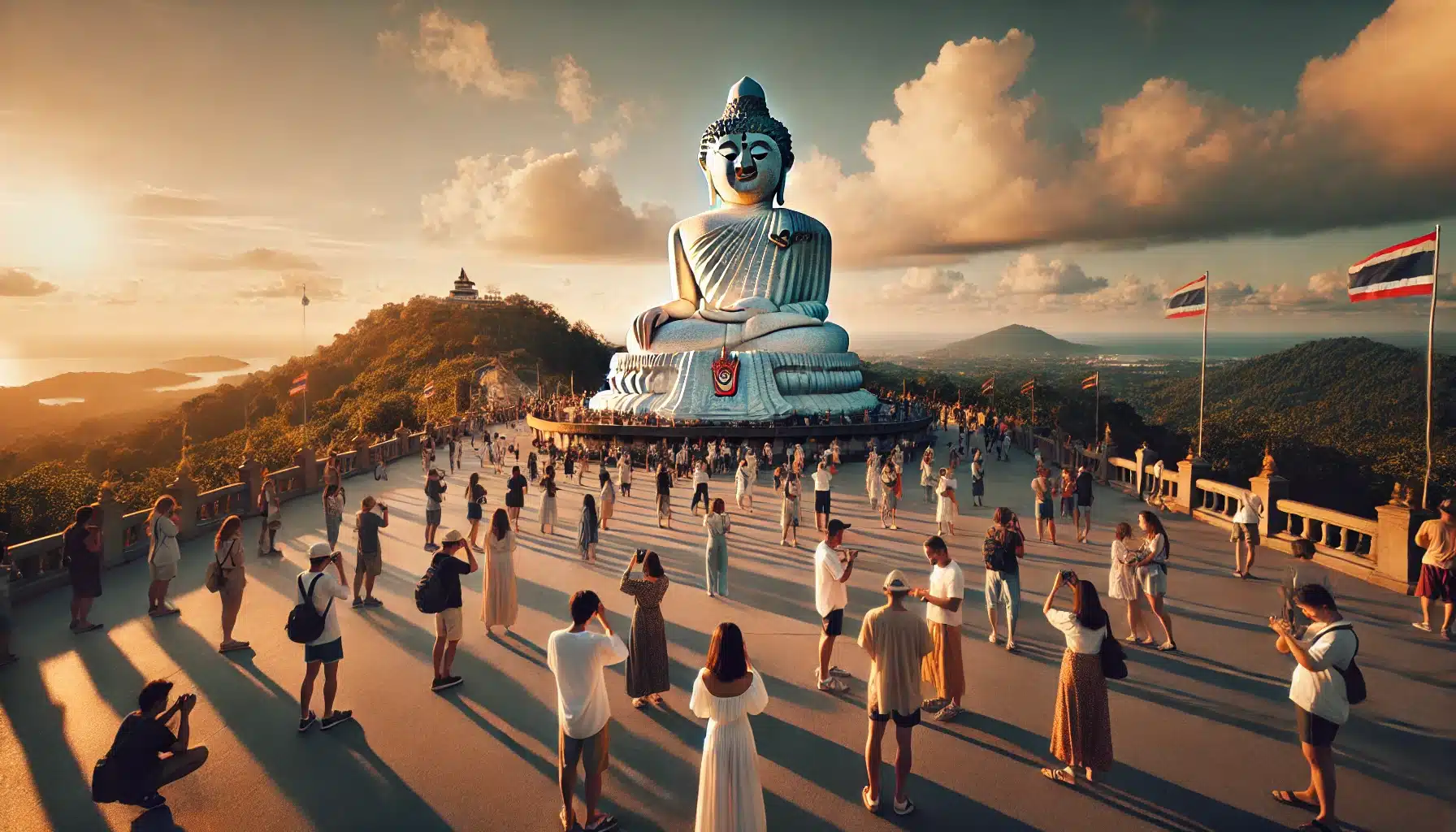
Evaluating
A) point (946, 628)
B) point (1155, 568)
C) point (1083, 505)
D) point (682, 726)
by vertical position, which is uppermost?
point (1155, 568)

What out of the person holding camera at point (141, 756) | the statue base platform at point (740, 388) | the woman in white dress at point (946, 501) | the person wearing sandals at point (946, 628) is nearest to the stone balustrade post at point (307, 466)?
the statue base platform at point (740, 388)

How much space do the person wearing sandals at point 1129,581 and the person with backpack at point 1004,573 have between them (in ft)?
3.61

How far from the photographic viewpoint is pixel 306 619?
5.89 metres

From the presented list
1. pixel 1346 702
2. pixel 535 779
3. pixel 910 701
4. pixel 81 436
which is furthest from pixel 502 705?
pixel 81 436

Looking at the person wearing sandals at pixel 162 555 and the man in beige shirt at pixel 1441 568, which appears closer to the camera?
the man in beige shirt at pixel 1441 568

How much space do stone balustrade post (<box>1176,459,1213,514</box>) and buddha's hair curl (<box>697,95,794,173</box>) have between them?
76.8 ft

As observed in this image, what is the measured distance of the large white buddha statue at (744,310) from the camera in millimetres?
28453

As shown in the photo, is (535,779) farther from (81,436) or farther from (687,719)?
(81,436)

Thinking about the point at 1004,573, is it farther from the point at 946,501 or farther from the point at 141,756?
the point at 141,756

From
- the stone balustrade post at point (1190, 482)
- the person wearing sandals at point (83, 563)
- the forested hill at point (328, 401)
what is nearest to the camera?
the person wearing sandals at point (83, 563)

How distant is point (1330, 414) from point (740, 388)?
58449 millimetres

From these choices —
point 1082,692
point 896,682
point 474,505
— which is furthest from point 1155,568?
point 474,505

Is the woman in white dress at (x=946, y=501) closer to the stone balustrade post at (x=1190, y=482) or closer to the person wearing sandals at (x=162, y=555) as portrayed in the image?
the stone balustrade post at (x=1190, y=482)

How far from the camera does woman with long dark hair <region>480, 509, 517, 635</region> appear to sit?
8.02 m
